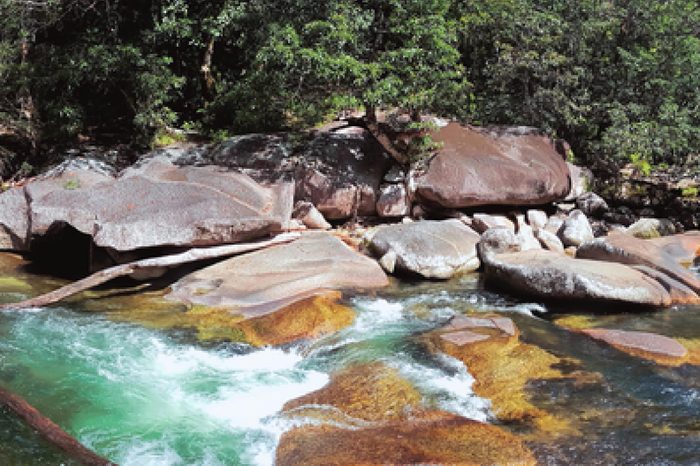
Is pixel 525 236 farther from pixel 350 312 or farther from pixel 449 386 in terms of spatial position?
pixel 449 386

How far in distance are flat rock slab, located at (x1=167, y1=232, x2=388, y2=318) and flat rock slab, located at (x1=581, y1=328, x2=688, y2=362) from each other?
14.0 feet

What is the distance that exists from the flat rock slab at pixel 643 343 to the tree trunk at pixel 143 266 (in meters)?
6.66

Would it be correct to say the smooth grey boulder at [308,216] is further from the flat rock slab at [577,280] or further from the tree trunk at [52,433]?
the tree trunk at [52,433]

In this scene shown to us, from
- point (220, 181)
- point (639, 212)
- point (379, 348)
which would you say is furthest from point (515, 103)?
point (379, 348)

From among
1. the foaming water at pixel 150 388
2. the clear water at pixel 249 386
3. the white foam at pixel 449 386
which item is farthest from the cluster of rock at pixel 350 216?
the white foam at pixel 449 386

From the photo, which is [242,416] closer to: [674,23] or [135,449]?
[135,449]

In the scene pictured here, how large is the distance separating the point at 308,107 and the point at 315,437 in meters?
10.6

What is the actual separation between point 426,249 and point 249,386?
237 inches

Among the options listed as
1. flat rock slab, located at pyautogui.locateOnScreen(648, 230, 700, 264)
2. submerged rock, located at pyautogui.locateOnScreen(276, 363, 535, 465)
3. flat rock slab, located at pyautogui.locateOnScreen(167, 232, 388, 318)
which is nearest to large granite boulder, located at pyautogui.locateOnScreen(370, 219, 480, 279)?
flat rock slab, located at pyautogui.locateOnScreen(167, 232, 388, 318)

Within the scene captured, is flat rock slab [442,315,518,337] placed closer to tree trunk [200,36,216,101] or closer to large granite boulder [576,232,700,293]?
large granite boulder [576,232,700,293]

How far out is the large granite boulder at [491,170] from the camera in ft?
48.5

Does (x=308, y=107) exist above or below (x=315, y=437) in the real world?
above

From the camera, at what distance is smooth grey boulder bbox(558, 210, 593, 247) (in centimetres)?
1404

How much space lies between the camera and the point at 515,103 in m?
17.5
